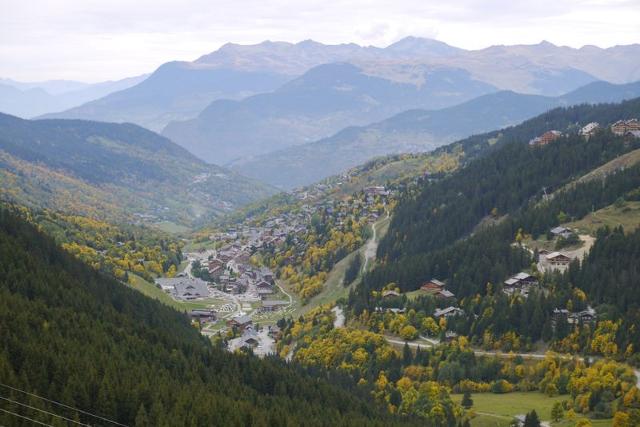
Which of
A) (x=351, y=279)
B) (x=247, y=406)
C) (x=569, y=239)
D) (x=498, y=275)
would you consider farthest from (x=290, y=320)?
(x=247, y=406)

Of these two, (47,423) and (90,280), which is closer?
(47,423)

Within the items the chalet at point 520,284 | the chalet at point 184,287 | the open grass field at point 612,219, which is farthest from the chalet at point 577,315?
the chalet at point 184,287

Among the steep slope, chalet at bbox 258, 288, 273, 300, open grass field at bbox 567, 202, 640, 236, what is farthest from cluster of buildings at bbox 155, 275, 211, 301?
open grass field at bbox 567, 202, 640, 236

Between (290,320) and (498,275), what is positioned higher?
(498,275)

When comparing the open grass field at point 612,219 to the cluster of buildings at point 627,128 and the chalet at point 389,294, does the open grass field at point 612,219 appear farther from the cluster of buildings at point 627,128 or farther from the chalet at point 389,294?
the cluster of buildings at point 627,128

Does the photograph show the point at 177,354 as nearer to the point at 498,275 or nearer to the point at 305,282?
the point at 498,275
